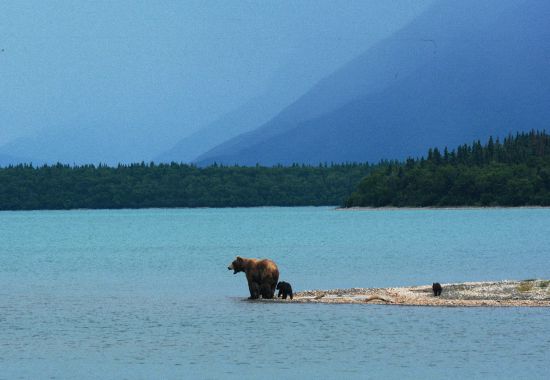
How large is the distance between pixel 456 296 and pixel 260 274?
9342 millimetres

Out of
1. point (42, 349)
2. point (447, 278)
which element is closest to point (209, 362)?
point (42, 349)

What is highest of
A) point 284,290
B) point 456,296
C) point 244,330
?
point 284,290

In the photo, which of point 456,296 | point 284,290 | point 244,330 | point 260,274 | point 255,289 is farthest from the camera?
point 255,289

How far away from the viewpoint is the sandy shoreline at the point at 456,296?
172ft

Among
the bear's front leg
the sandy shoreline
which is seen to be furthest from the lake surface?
the sandy shoreline

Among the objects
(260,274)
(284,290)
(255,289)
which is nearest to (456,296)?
(284,290)

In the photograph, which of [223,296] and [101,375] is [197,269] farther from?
[101,375]

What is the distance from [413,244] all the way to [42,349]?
97.6m

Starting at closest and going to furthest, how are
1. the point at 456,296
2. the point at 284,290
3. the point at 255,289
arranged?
the point at 456,296 < the point at 284,290 < the point at 255,289

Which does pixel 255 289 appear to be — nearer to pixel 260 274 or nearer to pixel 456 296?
pixel 260 274

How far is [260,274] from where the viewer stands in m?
56.0

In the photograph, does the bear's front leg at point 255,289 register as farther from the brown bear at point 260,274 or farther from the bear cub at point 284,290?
the bear cub at point 284,290

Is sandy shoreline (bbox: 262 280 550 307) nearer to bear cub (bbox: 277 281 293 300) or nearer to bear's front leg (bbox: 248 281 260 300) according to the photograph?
bear cub (bbox: 277 281 293 300)

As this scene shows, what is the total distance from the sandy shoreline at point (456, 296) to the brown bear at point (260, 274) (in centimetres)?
107
